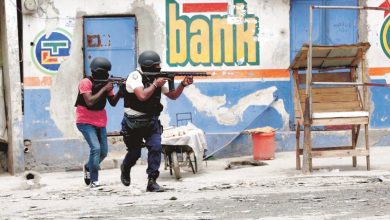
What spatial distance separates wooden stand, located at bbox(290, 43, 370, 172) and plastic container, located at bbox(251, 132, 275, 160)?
1.53 metres

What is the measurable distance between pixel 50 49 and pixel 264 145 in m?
4.04

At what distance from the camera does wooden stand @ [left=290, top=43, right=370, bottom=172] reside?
1024 cm

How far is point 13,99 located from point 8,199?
392 cm

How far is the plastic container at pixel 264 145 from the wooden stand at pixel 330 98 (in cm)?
153

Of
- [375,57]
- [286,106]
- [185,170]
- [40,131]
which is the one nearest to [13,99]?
[40,131]

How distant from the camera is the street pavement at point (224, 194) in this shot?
7.31 m

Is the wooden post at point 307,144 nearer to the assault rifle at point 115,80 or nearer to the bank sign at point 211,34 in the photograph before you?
the assault rifle at point 115,80

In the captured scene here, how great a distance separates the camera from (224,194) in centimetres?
877

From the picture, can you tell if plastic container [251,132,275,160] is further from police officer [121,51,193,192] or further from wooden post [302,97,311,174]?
police officer [121,51,193,192]

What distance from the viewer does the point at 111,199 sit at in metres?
8.66

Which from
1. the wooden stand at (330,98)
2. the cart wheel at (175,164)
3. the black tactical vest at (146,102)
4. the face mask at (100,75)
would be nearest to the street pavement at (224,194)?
the cart wheel at (175,164)

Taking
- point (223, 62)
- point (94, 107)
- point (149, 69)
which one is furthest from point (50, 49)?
point (149, 69)

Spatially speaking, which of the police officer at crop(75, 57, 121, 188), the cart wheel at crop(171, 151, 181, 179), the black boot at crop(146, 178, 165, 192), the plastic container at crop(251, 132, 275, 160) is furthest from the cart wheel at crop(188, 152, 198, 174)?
Answer: the black boot at crop(146, 178, 165, 192)

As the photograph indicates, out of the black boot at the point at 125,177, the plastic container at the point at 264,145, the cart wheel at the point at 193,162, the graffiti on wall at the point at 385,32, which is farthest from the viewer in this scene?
the graffiti on wall at the point at 385,32
